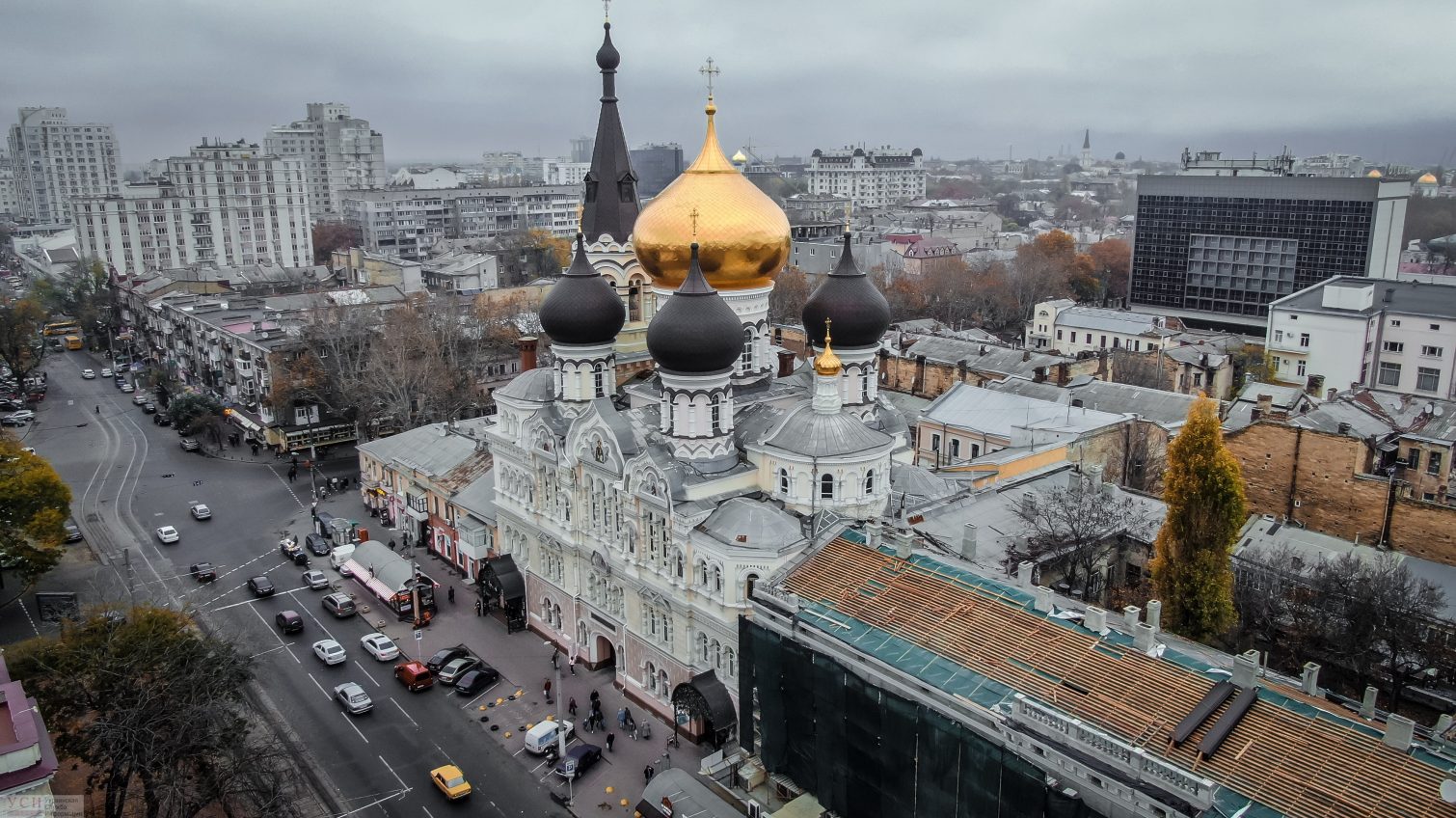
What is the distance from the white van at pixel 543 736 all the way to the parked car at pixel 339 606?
12.0 m

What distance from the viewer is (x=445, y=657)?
34906 millimetres

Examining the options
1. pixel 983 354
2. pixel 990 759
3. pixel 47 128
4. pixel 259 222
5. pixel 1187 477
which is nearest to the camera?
pixel 990 759

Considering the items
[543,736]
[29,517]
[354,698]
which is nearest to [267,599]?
[29,517]

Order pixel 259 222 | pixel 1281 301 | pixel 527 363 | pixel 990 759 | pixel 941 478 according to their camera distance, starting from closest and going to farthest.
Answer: pixel 990 759, pixel 941 478, pixel 527 363, pixel 1281 301, pixel 259 222

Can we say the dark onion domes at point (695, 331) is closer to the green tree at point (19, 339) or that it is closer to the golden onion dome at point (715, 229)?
the golden onion dome at point (715, 229)

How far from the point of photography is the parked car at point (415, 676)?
33456 millimetres

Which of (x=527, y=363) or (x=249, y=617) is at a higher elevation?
(x=527, y=363)

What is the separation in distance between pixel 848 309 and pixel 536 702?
16280 millimetres

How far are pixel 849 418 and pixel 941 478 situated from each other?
8435 mm

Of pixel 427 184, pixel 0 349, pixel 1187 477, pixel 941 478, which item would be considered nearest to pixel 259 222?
pixel 0 349

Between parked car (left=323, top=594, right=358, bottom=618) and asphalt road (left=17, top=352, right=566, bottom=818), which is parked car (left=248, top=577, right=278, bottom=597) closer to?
asphalt road (left=17, top=352, right=566, bottom=818)

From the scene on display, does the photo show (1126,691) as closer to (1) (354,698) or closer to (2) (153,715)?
(2) (153,715)

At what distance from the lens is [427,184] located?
172125 mm

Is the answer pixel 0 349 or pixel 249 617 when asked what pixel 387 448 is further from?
pixel 0 349
